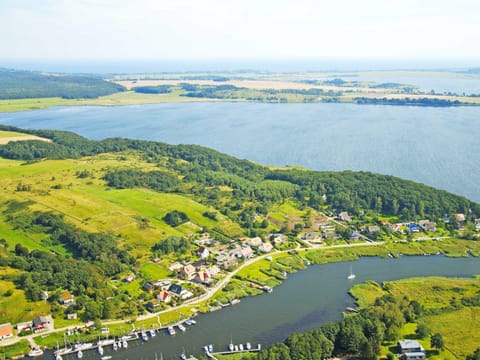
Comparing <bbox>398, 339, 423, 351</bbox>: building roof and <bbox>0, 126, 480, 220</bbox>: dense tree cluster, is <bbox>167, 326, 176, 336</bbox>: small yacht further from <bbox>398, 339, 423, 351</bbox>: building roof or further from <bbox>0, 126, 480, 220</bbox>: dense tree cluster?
<bbox>0, 126, 480, 220</bbox>: dense tree cluster

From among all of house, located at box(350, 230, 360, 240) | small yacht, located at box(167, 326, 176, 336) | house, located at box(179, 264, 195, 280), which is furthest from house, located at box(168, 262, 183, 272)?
house, located at box(350, 230, 360, 240)

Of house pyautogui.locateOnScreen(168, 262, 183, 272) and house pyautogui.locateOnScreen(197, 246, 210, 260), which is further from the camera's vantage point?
house pyautogui.locateOnScreen(197, 246, 210, 260)

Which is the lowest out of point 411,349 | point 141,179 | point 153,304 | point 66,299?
point 153,304

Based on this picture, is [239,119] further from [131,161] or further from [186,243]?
[186,243]

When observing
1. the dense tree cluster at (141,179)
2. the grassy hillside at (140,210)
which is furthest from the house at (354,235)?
the dense tree cluster at (141,179)

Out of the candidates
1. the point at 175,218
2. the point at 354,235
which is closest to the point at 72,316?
the point at 175,218

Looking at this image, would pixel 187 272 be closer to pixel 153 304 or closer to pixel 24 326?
pixel 153 304
